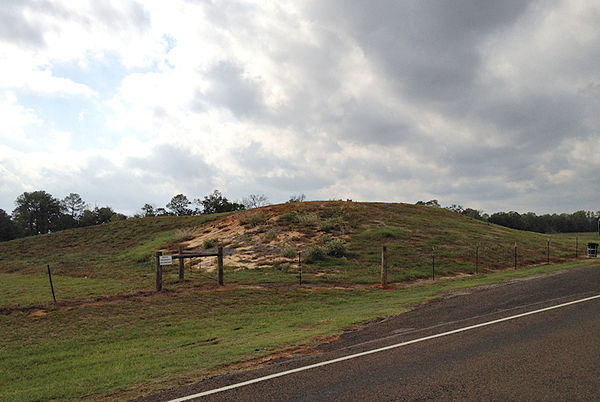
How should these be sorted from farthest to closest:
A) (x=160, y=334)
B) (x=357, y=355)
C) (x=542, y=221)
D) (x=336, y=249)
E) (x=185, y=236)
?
(x=542, y=221) → (x=185, y=236) → (x=336, y=249) → (x=160, y=334) → (x=357, y=355)

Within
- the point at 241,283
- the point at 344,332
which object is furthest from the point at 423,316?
the point at 241,283

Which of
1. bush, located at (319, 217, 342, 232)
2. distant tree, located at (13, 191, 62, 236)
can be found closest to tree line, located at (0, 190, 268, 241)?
distant tree, located at (13, 191, 62, 236)

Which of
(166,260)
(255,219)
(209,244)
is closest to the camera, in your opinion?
(166,260)

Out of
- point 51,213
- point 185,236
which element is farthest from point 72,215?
point 185,236

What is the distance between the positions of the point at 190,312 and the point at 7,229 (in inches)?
3386

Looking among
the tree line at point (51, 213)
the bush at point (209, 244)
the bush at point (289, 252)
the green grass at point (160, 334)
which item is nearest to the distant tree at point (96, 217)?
the tree line at point (51, 213)

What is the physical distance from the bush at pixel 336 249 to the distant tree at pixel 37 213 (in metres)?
90.0

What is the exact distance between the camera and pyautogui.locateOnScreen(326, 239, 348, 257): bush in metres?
27.2

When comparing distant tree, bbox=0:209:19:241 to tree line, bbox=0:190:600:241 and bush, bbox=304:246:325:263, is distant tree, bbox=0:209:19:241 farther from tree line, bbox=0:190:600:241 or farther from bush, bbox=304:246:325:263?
bush, bbox=304:246:325:263

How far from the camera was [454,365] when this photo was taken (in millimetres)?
6695

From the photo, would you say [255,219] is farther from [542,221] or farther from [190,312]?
[542,221]

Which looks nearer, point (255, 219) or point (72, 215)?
point (255, 219)

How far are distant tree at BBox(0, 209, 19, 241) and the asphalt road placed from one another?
92.7 metres

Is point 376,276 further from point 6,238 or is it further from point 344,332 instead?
point 6,238
